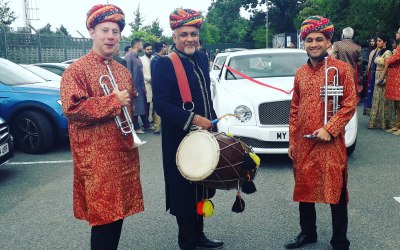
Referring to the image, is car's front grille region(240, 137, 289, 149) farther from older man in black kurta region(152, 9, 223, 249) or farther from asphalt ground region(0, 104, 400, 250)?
older man in black kurta region(152, 9, 223, 249)

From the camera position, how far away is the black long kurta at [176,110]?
3.10 meters

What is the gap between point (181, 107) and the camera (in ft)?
10.4

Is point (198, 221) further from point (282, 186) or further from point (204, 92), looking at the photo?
point (282, 186)

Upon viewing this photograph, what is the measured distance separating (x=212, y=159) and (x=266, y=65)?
4.78 meters

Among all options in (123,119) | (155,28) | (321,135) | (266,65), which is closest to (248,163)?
(321,135)

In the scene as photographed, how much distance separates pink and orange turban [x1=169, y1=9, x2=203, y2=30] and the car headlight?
301 centimetres

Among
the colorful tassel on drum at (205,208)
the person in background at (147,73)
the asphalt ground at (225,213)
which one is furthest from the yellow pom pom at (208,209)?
the person in background at (147,73)

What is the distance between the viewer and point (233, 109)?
238 inches

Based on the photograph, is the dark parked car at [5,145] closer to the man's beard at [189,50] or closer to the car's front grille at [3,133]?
the car's front grille at [3,133]

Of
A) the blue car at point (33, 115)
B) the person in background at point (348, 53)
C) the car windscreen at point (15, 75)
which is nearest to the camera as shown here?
the blue car at point (33, 115)

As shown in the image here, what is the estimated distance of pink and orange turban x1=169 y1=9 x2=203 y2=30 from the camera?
Result: 3.04m

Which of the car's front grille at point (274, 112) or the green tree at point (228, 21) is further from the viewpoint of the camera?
the green tree at point (228, 21)

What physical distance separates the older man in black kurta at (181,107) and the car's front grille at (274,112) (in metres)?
2.69

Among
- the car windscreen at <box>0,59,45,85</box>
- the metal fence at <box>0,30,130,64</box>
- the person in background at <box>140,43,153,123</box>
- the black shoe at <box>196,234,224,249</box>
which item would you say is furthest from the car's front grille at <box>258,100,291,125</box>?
the metal fence at <box>0,30,130,64</box>
